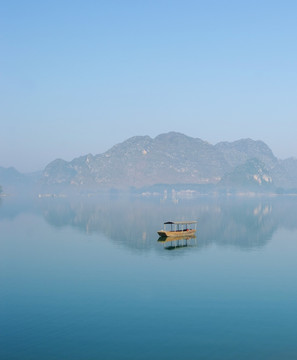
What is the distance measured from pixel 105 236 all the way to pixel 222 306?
73816 millimetres

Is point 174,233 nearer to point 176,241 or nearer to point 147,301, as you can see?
point 176,241

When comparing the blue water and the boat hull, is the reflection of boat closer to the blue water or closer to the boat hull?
the boat hull

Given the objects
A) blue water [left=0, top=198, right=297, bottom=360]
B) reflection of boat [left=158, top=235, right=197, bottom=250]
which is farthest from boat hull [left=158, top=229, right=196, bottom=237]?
blue water [left=0, top=198, right=297, bottom=360]

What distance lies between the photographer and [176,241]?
4498 inches

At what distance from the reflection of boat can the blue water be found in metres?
1.97

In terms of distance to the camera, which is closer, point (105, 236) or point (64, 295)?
point (64, 295)

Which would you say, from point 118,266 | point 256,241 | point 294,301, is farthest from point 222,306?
point 256,241

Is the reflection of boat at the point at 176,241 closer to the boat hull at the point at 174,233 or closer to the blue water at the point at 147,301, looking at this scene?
the boat hull at the point at 174,233

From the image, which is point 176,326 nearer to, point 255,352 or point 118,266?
point 255,352

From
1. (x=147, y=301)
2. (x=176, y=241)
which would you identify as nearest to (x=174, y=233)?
(x=176, y=241)

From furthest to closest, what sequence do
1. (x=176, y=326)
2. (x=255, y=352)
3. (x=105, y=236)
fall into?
(x=105, y=236)
(x=176, y=326)
(x=255, y=352)

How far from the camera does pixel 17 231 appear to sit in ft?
440

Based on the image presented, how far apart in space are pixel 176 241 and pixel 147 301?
196 ft

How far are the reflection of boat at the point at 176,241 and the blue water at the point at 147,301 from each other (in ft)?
6.48
